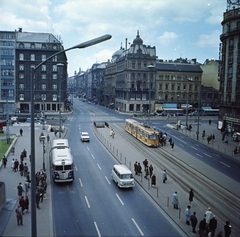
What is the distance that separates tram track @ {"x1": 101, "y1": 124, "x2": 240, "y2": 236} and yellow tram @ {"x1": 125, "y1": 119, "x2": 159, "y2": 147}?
2.97 m

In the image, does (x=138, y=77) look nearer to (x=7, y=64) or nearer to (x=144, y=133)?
(x=7, y=64)

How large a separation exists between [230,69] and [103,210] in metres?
47.7

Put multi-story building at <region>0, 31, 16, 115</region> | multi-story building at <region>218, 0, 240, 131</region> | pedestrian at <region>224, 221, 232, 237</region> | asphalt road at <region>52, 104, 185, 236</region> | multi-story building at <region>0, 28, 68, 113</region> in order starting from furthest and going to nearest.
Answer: multi-story building at <region>0, 28, 68, 113</region>, multi-story building at <region>0, 31, 16, 115</region>, multi-story building at <region>218, 0, 240, 131</region>, asphalt road at <region>52, 104, 185, 236</region>, pedestrian at <region>224, 221, 232, 237</region>

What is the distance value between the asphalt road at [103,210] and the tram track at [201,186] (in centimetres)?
397

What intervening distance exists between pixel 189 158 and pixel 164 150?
18.5 feet

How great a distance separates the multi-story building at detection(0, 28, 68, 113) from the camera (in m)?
90.3

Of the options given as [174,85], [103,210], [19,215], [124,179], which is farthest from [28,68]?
[19,215]

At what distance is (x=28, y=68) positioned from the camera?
95438 mm

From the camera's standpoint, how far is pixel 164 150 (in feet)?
139

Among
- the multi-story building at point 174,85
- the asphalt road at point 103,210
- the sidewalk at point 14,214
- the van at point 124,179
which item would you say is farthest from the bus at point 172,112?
the van at point 124,179

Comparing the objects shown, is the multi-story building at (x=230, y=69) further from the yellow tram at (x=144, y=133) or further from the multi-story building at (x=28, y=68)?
the multi-story building at (x=28, y=68)

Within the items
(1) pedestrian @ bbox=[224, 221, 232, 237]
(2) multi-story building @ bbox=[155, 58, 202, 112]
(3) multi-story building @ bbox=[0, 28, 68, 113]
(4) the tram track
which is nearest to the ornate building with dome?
(2) multi-story building @ bbox=[155, 58, 202, 112]

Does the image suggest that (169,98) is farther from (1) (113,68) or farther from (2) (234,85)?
(2) (234,85)

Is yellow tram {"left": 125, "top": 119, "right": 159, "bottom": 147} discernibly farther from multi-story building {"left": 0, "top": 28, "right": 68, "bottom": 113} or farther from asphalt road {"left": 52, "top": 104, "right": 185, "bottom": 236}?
multi-story building {"left": 0, "top": 28, "right": 68, "bottom": 113}
